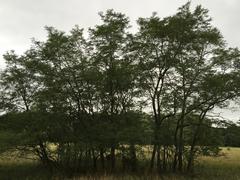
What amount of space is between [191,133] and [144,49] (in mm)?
6487

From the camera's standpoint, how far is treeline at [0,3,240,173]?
2294 centimetres

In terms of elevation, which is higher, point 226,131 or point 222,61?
point 222,61

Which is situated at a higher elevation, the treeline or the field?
the treeline

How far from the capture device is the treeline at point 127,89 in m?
22.9

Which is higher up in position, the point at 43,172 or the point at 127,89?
the point at 127,89

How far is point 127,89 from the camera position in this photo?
23422mm

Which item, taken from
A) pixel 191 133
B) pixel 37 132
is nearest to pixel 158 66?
pixel 191 133

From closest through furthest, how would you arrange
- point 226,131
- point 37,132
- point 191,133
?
1. point 37,132
2. point 226,131
3. point 191,133

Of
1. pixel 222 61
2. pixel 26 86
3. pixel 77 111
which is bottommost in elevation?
pixel 77 111

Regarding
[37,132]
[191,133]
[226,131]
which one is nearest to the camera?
[37,132]

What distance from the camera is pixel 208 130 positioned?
24312mm

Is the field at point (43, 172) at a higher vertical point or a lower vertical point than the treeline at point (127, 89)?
lower

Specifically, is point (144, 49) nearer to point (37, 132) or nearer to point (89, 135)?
point (89, 135)

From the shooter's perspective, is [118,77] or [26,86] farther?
[26,86]
